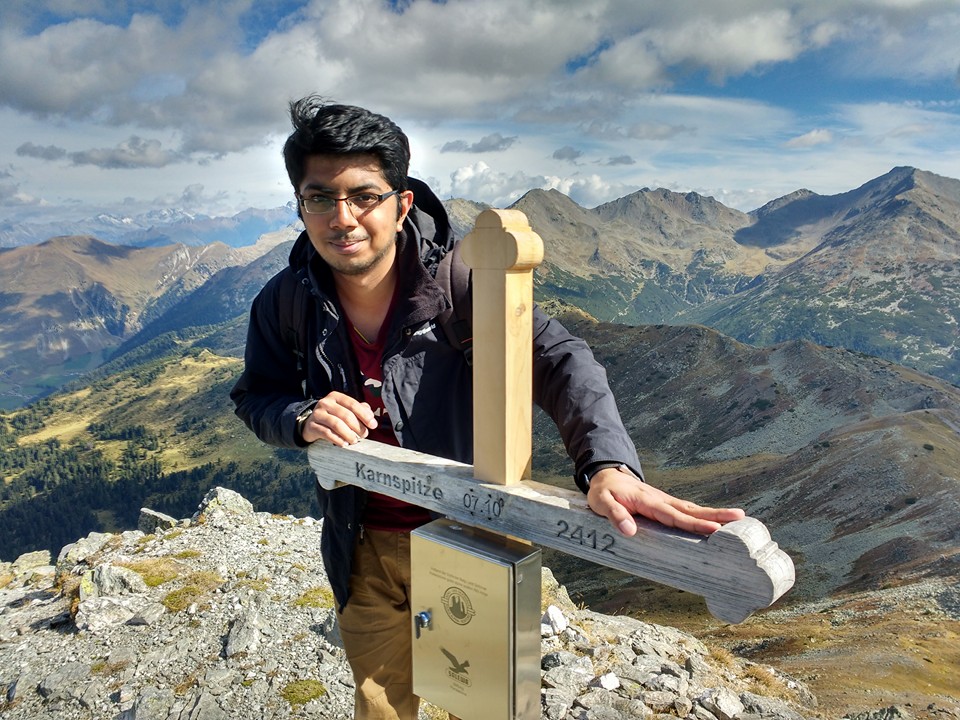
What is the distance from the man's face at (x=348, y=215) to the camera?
3787 millimetres

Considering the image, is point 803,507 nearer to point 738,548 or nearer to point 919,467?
point 919,467

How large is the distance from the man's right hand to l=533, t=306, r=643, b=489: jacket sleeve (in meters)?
1.06

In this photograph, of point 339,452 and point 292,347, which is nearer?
point 339,452

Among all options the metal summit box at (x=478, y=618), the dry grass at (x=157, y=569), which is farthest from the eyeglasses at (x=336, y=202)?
the dry grass at (x=157, y=569)

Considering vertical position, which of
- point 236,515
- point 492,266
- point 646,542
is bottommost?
point 236,515

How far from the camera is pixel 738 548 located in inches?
90.7

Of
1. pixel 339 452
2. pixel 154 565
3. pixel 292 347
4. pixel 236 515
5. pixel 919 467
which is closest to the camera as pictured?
pixel 339 452

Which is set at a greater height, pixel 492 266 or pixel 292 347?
pixel 492 266

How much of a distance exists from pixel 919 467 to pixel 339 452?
72047 mm

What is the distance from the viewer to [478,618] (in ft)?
10.8

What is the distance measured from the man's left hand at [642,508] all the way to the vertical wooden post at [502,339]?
0.52 m

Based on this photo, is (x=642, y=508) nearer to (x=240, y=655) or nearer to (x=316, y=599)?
(x=240, y=655)

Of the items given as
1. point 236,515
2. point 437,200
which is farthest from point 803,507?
point 437,200

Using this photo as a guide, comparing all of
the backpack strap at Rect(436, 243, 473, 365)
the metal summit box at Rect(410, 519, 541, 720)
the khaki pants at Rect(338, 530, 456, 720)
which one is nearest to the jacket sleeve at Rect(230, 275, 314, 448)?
the khaki pants at Rect(338, 530, 456, 720)
